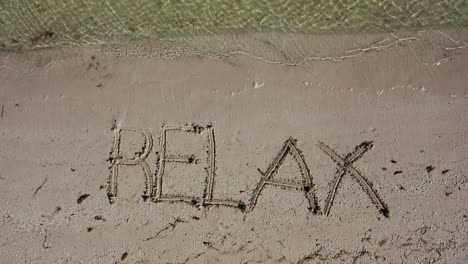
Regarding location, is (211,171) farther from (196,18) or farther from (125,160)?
(196,18)

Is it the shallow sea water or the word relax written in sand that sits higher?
the shallow sea water

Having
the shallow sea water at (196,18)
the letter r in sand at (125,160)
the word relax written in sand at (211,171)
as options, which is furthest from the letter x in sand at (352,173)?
the letter r in sand at (125,160)

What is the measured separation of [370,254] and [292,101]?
2296 mm

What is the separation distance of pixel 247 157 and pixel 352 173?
4.71 feet

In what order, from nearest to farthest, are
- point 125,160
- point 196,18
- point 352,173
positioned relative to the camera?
point 352,173
point 125,160
point 196,18

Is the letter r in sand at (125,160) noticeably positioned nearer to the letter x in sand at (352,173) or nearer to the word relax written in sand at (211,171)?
the word relax written in sand at (211,171)

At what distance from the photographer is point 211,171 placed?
6.14 m

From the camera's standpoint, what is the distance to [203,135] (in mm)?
6191

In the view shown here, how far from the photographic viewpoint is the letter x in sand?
6051 mm

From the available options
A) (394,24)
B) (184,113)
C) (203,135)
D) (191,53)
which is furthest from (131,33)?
(394,24)

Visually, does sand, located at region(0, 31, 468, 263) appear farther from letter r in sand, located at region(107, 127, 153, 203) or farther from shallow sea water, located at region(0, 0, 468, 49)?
shallow sea water, located at region(0, 0, 468, 49)

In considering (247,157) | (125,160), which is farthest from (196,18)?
(125,160)

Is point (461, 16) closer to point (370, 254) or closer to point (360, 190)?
point (360, 190)

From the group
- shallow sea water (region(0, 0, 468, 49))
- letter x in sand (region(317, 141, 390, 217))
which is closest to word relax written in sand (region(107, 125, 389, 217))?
letter x in sand (region(317, 141, 390, 217))
